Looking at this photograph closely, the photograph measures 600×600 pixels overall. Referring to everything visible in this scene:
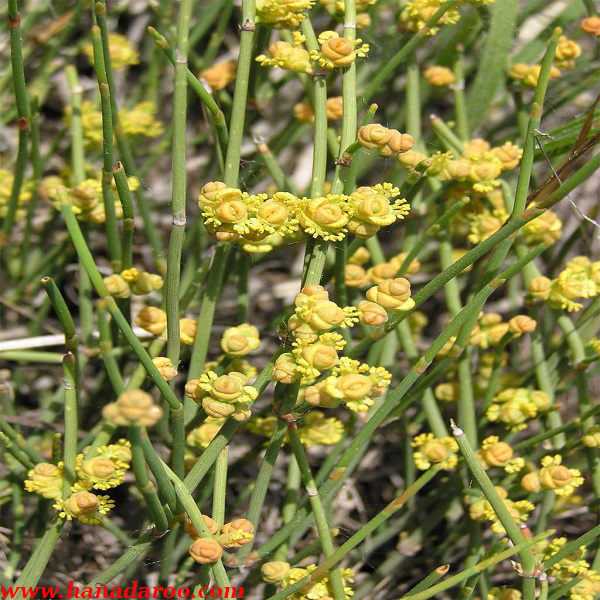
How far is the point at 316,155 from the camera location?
840 mm

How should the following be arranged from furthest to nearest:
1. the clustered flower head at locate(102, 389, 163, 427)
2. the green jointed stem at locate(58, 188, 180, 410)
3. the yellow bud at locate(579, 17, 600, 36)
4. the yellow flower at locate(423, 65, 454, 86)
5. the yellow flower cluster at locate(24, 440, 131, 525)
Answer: the yellow flower at locate(423, 65, 454, 86), the yellow bud at locate(579, 17, 600, 36), the yellow flower cluster at locate(24, 440, 131, 525), the green jointed stem at locate(58, 188, 180, 410), the clustered flower head at locate(102, 389, 163, 427)

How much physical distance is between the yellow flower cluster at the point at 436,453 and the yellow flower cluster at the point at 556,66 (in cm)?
53

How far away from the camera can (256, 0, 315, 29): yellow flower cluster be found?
2.77 ft

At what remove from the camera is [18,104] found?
944 millimetres

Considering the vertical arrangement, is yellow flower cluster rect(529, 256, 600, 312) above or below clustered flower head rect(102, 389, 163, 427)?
below

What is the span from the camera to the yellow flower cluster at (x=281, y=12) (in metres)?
0.84

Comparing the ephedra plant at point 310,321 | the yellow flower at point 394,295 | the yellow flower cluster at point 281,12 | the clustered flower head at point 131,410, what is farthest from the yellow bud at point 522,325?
the clustered flower head at point 131,410

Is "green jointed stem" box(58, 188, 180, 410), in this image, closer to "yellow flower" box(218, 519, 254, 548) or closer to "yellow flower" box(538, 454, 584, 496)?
"yellow flower" box(218, 519, 254, 548)

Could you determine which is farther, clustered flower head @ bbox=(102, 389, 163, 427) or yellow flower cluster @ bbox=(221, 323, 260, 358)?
yellow flower cluster @ bbox=(221, 323, 260, 358)

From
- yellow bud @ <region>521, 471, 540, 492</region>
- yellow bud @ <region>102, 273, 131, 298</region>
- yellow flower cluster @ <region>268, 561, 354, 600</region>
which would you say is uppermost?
yellow bud @ <region>102, 273, 131, 298</region>

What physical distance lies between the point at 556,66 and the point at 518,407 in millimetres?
518

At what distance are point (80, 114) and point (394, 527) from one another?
0.78 m

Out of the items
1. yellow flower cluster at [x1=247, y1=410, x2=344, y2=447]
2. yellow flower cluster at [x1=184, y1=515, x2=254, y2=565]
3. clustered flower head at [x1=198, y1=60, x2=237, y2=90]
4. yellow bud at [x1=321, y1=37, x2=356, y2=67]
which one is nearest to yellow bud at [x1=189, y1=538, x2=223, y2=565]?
yellow flower cluster at [x1=184, y1=515, x2=254, y2=565]

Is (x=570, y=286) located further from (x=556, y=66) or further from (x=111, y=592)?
(x=111, y=592)
